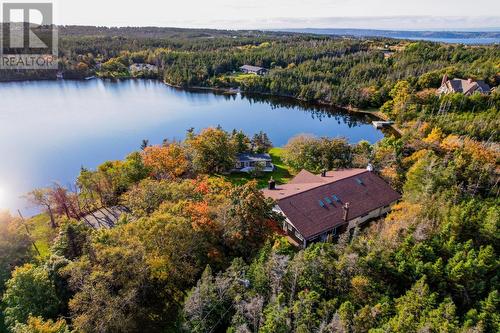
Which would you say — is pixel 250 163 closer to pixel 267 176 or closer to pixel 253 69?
pixel 267 176

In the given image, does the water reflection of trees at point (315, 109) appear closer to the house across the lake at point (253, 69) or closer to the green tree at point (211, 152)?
the house across the lake at point (253, 69)

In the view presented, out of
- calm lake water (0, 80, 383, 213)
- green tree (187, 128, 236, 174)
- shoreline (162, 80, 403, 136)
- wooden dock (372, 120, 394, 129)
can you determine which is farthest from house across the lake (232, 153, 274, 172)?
wooden dock (372, 120, 394, 129)

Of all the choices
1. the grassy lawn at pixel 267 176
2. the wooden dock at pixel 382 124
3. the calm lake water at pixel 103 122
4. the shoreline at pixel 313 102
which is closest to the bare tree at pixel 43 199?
the calm lake water at pixel 103 122

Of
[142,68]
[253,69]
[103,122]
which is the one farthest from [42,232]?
[253,69]

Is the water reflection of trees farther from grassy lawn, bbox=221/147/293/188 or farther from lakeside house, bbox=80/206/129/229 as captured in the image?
lakeside house, bbox=80/206/129/229

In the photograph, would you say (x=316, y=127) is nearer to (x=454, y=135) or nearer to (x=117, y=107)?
(x=454, y=135)

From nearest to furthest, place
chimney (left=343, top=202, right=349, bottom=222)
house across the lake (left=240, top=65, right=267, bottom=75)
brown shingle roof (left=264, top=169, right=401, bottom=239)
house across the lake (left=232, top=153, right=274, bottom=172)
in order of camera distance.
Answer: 1. brown shingle roof (left=264, top=169, right=401, bottom=239)
2. chimney (left=343, top=202, right=349, bottom=222)
3. house across the lake (left=232, top=153, right=274, bottom=172)
4. house across the lake (left=240, top=65, right=267, bottom=75)
